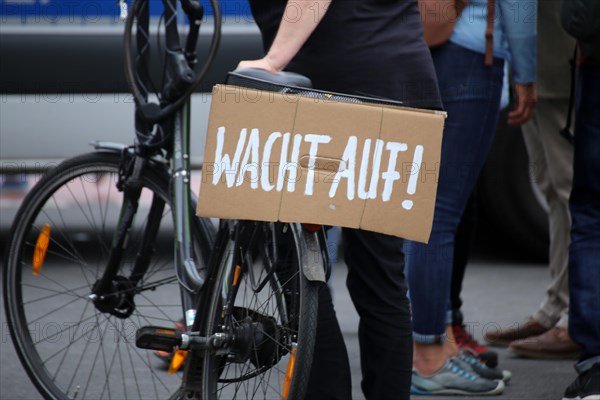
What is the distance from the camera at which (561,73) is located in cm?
425

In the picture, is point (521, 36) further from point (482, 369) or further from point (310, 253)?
point (310, 253)

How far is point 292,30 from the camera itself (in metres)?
2.54

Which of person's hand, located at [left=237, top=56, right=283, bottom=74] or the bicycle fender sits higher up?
person's hand, located at [left=237, top=56, right=283, bottom=74]

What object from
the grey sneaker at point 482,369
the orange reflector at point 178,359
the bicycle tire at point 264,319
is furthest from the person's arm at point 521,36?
the orange reflector at point 178,359

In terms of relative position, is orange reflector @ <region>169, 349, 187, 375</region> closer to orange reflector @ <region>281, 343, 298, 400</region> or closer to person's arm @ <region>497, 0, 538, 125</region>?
orange reflector @ <region>281, 343, 298, 400</region>

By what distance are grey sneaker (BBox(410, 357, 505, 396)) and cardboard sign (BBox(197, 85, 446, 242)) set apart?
1.37 m

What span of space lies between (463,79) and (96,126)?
8.18ft

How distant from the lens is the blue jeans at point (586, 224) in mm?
3309

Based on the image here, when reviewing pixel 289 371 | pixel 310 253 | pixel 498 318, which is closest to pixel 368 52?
pixel 310 253

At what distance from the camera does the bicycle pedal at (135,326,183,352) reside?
284 cm

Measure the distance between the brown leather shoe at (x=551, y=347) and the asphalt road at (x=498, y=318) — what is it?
0.11ft

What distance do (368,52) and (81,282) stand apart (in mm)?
1473

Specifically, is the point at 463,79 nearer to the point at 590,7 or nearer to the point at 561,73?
the point at 590,7

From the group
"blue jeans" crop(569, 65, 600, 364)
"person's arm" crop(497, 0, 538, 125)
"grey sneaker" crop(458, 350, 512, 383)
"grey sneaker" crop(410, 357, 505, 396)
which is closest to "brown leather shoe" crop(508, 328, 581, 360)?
"grey sneaker" crop(458, 350, 512, 383)
